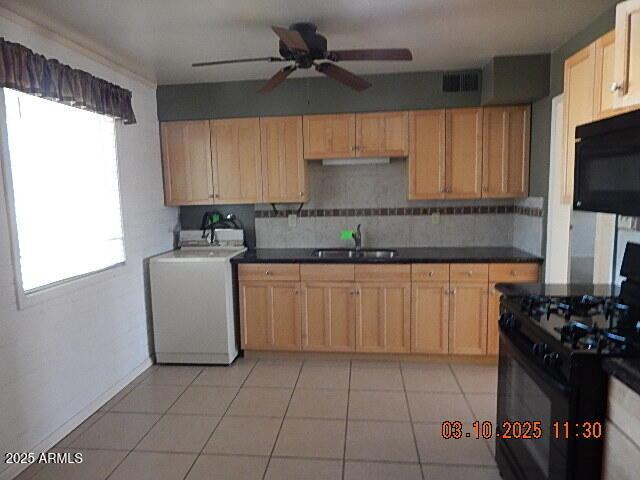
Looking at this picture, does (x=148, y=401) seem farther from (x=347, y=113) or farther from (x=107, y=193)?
(x=347, y=113)

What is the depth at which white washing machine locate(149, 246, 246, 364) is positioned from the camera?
350 cm

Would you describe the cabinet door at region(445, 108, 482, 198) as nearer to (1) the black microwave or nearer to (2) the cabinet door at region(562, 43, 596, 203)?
(2) the cabinet door at region(562, 43, 596, 203)

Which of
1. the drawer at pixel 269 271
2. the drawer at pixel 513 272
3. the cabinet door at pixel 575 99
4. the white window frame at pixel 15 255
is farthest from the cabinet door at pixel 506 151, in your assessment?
the white window frame at pixel 15 255

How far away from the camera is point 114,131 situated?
3166 mm

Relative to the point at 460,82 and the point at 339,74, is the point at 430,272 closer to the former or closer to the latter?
the point at 460,82

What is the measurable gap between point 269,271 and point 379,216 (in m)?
1.15

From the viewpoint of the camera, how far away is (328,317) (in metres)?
3.57

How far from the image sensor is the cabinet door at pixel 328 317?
3.53 m

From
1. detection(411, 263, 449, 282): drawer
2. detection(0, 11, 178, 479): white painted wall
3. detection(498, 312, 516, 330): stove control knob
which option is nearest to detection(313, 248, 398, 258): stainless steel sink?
detection(411, 263, 449, 282): drawer

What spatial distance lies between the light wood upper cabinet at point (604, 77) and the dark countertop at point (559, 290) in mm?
819

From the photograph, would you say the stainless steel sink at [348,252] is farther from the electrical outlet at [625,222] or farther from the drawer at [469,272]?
the electrical outlet at [625,222]

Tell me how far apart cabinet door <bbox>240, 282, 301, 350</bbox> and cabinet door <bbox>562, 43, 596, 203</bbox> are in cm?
209

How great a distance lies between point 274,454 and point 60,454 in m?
1.19

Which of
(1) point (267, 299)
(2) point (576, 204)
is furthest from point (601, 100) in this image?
(1) point (267, 299)
